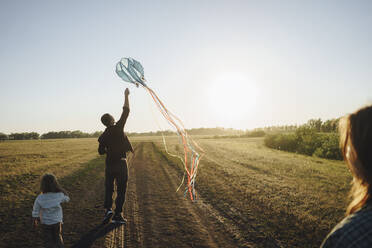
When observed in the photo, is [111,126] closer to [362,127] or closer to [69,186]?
[362,127]

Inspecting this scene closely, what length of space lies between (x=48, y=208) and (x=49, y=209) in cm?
3

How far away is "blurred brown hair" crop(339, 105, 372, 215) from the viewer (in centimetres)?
119

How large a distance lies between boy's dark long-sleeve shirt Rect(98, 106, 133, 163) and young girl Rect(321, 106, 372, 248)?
14.1ft

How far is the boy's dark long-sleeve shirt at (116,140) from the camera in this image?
4.83 m

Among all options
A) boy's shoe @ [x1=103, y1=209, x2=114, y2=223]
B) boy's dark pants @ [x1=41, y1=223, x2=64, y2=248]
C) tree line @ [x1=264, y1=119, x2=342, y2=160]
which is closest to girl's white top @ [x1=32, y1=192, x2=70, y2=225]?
boy's dark pants @ [x1=41, y1=223, x2=64, y2=248]

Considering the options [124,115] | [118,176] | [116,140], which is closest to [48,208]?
[118,176]

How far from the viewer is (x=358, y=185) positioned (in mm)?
1352

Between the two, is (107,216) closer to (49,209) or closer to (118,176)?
(118,176)

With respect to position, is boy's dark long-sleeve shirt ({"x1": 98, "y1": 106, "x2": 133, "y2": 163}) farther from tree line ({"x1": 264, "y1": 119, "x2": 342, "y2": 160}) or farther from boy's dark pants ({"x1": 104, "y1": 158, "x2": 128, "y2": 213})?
tree line ({"x1": 264, "y1": 119, "x2": 342, "y2": 160})

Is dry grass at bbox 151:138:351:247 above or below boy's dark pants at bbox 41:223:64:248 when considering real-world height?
below

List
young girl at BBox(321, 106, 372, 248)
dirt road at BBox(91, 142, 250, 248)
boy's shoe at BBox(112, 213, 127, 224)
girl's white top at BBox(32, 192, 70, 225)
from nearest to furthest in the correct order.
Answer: young girl at BBox(321, 106, 372, 248), girl's white top at BBox(32, 192, 70, 225), dirt road at BBox(91, 142, 250, 248), boy's shoe at BBox(112, 213, 127, 224)

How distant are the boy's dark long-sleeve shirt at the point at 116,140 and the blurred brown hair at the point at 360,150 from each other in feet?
Result: 14.1

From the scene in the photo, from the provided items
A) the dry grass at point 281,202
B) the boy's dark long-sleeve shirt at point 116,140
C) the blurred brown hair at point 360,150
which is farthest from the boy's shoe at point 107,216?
the blurred brown hair at point 360,150

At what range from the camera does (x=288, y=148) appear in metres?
31.9
